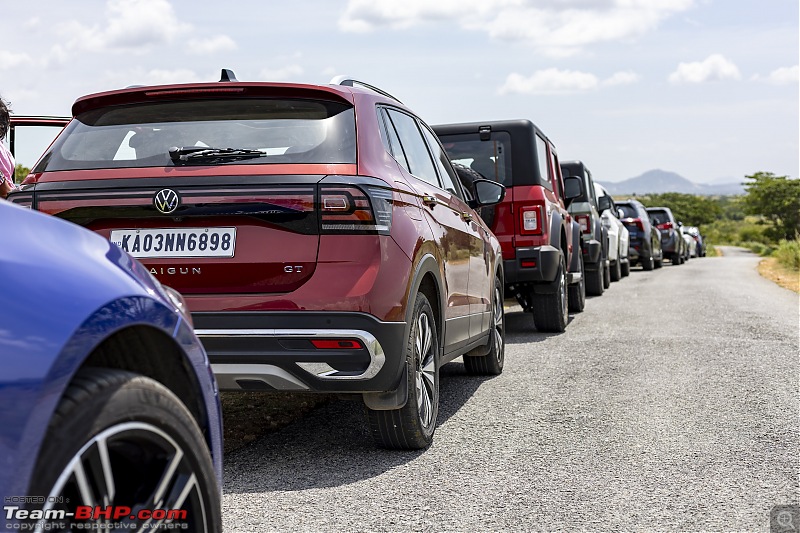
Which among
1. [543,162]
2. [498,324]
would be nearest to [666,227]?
[543,162]

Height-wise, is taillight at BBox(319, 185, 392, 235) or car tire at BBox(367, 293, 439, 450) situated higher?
taillight at BBox(319, 185, 392, 235)

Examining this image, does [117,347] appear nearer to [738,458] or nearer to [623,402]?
[738,458]

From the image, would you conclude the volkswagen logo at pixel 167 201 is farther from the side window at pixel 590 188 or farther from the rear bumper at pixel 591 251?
the side window at pixel 590 188

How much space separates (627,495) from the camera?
4.37 meters

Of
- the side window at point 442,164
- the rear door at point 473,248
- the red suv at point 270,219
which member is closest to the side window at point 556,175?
the rear door at point 473,248

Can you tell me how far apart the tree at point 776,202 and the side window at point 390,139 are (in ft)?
200

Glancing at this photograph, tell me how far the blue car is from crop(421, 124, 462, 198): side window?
395cm

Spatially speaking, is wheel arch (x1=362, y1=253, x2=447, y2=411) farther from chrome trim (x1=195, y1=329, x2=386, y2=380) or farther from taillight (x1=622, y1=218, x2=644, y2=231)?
taillight (x1=622, y1=218, x2=644, y2=231)

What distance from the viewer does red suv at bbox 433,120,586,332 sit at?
1033cm

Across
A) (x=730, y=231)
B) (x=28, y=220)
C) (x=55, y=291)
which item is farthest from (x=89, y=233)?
(x=730, y=231)

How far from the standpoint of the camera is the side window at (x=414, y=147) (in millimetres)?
5664

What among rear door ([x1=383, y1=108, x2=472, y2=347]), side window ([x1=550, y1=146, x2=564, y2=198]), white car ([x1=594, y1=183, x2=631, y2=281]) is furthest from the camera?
white car ([x1=594, y1=183, x2=631, y2=281])

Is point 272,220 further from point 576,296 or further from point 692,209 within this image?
point 692,209

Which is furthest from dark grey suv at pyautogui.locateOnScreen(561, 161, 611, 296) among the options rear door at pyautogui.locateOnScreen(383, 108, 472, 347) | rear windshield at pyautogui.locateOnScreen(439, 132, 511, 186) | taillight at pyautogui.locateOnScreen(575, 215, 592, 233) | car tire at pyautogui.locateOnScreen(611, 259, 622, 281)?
rear door at pyautogui.locateOnScreen(383, 108, 472, 347)
